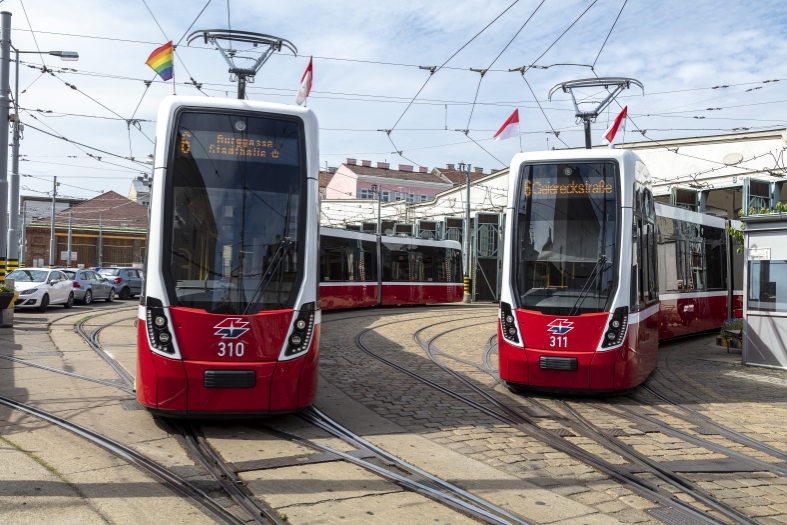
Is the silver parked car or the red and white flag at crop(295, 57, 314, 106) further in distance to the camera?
the silver parked car

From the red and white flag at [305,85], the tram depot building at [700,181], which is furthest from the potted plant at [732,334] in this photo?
the red and white flag at [305,85]

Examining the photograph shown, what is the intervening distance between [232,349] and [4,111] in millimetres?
13344

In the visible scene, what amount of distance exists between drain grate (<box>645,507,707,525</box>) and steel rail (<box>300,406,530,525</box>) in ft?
3.21

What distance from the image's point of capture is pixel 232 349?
7094 mm

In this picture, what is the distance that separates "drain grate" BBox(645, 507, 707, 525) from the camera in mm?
5152

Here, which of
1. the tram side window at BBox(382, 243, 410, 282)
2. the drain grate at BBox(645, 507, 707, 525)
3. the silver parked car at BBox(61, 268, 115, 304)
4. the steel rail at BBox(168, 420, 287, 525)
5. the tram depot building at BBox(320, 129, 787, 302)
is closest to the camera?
the steel rail at BBox(168, 420, 287, 525)

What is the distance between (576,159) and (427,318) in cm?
1325

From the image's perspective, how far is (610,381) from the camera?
364 inches

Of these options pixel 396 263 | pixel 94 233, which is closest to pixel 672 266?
pixel 396 263

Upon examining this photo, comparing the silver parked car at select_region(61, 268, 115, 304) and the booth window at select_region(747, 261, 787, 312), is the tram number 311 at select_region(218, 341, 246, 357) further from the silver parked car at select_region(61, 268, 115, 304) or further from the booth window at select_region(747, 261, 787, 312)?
the silver parked car at select_region(61, 268, 115, 304)

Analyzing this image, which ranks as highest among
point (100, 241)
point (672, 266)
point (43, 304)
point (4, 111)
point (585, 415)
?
point (4, 111)

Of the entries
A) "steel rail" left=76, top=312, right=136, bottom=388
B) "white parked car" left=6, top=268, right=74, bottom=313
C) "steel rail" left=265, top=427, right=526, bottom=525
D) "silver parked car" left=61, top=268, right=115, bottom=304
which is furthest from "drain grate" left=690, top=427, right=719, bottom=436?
"silver parked car" left=61, top=268, right=115, bottom=304

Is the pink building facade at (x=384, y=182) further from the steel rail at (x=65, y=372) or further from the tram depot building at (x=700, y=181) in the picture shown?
the steel rail at (x=65, y=372)

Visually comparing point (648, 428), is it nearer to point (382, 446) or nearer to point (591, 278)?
point (591, 278)
